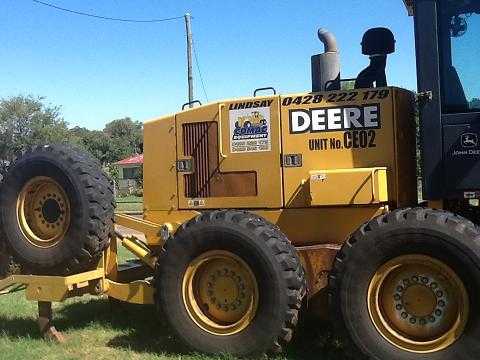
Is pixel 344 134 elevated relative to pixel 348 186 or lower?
elevated

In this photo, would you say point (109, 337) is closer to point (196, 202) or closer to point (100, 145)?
point (196, 202)

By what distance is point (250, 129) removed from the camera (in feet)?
19.5

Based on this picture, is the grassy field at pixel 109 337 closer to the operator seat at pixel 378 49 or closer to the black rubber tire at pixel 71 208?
the black rubber tire at pixel 71 208

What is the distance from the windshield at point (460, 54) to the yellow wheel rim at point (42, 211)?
3.52 m

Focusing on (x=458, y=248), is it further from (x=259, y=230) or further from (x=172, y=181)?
(x=172, y=181)

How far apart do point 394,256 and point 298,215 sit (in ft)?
3.98

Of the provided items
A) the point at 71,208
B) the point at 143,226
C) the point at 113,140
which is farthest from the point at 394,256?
the point at 113,140

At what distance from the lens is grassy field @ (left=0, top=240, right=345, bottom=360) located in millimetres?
5555

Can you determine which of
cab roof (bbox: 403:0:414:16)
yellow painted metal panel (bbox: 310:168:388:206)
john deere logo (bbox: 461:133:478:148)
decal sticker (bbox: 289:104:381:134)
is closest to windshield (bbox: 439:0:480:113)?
john deere logo (bbox: 461:133:478:148)

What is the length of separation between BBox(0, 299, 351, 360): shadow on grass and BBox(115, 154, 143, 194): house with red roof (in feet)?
161

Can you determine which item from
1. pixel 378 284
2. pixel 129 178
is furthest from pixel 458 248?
pixel 129 178

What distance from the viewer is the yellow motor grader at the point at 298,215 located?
4715mm

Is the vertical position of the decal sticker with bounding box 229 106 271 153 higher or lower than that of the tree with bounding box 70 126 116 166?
lower

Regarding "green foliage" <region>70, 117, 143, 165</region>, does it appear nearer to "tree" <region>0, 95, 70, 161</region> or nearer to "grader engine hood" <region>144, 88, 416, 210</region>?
"tree" <region>0, 95, 70, 161</region>
